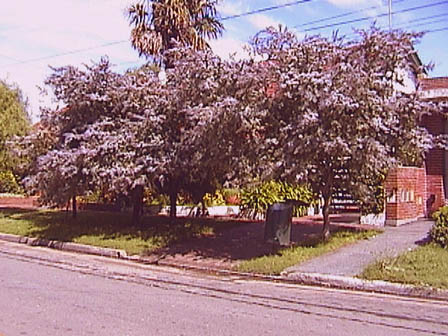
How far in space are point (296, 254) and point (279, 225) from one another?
675 mm

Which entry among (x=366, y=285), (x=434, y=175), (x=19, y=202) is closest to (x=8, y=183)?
(x=19, y=202)

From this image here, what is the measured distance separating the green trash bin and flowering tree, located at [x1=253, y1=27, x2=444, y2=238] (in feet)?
2.62

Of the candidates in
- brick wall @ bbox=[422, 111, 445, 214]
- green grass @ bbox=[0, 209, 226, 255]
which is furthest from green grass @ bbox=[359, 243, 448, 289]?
brick wall @ bbox=[422, 111, 445, 214]

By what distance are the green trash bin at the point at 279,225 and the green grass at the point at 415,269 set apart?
7.26 feet

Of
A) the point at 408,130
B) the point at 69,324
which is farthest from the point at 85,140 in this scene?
the point at 69,324

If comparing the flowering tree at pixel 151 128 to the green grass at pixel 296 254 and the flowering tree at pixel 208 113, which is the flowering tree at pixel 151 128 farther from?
the green grass at pixel 296 254

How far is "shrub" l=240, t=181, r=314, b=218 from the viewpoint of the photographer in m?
18.6

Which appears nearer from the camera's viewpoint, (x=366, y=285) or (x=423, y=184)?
(x=366, y=285)

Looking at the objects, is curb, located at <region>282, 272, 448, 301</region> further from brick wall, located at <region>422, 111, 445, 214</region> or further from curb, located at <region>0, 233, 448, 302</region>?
brick wall, located at <region>422, 111, 445, 214</region>

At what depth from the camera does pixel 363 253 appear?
39.9ft

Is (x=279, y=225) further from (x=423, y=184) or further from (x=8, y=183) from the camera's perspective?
(x=8, y=183)

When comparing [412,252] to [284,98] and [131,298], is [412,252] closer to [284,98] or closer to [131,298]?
[284,98]

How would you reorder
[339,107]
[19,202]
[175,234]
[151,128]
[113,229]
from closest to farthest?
[339,107], [151,128], [175,234], [113,229], [19,202]

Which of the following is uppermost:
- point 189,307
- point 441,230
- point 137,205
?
point 137,205
